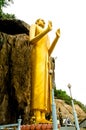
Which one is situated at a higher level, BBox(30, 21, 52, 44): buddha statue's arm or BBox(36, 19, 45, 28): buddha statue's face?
→ BBox(36, 19, 45, 28): buddha statue's face

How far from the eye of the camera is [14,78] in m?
7.70

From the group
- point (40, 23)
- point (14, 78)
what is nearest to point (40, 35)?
point (40, 23)

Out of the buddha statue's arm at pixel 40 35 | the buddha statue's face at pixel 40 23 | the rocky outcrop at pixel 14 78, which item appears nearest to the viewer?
the buddha statue's arm at pixel 40 35

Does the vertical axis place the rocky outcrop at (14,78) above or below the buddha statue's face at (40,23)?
below

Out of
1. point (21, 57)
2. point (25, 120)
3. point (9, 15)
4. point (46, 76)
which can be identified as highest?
point (9, 15)

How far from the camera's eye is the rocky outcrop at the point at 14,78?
7.56 m

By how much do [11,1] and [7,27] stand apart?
2364 millimetres

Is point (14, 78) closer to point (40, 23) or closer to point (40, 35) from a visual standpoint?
point (40, 35)

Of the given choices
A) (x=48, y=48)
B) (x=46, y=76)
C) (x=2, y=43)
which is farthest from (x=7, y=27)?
(x=46, y=76)

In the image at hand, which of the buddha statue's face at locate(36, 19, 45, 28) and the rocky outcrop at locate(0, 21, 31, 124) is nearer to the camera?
the rocky outcrop at locate(0, 21, 31, 124)

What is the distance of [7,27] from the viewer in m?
9.13

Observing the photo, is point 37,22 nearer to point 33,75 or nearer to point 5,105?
point 33,75

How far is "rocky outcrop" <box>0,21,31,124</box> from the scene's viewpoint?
7561 mm

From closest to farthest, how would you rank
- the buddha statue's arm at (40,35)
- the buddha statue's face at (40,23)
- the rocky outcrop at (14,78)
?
the buddha statue's arm at (40,35) < the rocky outcrop at (14,78) < the buddha statue's face at (40,23)
